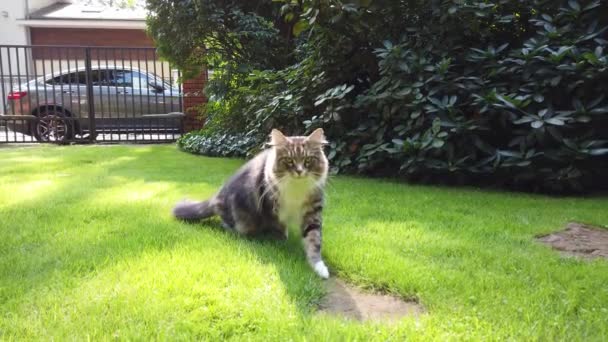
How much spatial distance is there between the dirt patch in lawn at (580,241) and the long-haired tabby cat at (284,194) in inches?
61.5

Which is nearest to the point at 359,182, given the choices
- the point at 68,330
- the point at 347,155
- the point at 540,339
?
the point at 347,155

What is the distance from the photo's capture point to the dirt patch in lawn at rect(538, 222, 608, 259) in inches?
109

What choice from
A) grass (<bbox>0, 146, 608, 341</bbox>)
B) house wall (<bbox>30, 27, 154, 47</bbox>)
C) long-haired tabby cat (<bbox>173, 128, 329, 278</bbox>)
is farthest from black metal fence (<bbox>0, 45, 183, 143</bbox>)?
house wall (<bbox>30, 27, 154, 47</bbox>)

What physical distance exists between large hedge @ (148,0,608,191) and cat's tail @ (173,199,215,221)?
1.99 m

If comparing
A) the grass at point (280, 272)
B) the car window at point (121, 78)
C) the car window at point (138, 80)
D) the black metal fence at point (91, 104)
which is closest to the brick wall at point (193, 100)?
the black metal fence at point (91, 104)

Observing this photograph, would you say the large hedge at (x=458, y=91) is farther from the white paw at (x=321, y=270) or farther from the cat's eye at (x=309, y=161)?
the white paw at (x=321, y=270)

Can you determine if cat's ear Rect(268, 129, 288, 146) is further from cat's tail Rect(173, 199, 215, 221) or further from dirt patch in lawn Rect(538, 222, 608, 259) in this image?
dirt patch in lawn Rect(538, 222, 608, 259)

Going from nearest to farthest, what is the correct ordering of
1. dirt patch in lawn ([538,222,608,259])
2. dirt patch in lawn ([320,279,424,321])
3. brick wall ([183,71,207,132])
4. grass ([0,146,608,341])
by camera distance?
grass ([0,146,608,341])
dirt patch in lawn ([320,279,424,321])
dirt patch in lawn ([538,222,608,259])
brick wall ([183,71,207,132])

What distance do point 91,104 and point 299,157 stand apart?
914cm

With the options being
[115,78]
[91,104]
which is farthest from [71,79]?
[115,78]

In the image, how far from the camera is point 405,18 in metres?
5.70

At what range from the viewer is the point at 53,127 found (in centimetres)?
1018

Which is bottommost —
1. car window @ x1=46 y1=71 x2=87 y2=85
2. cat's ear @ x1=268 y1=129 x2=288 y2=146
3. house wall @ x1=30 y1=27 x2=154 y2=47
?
cat's ear @ x1=268 y1=129 x2=288 y2=146

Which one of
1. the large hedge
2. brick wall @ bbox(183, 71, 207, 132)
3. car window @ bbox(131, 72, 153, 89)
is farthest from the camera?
car window @ bbox(131, 72, 153, 89)
